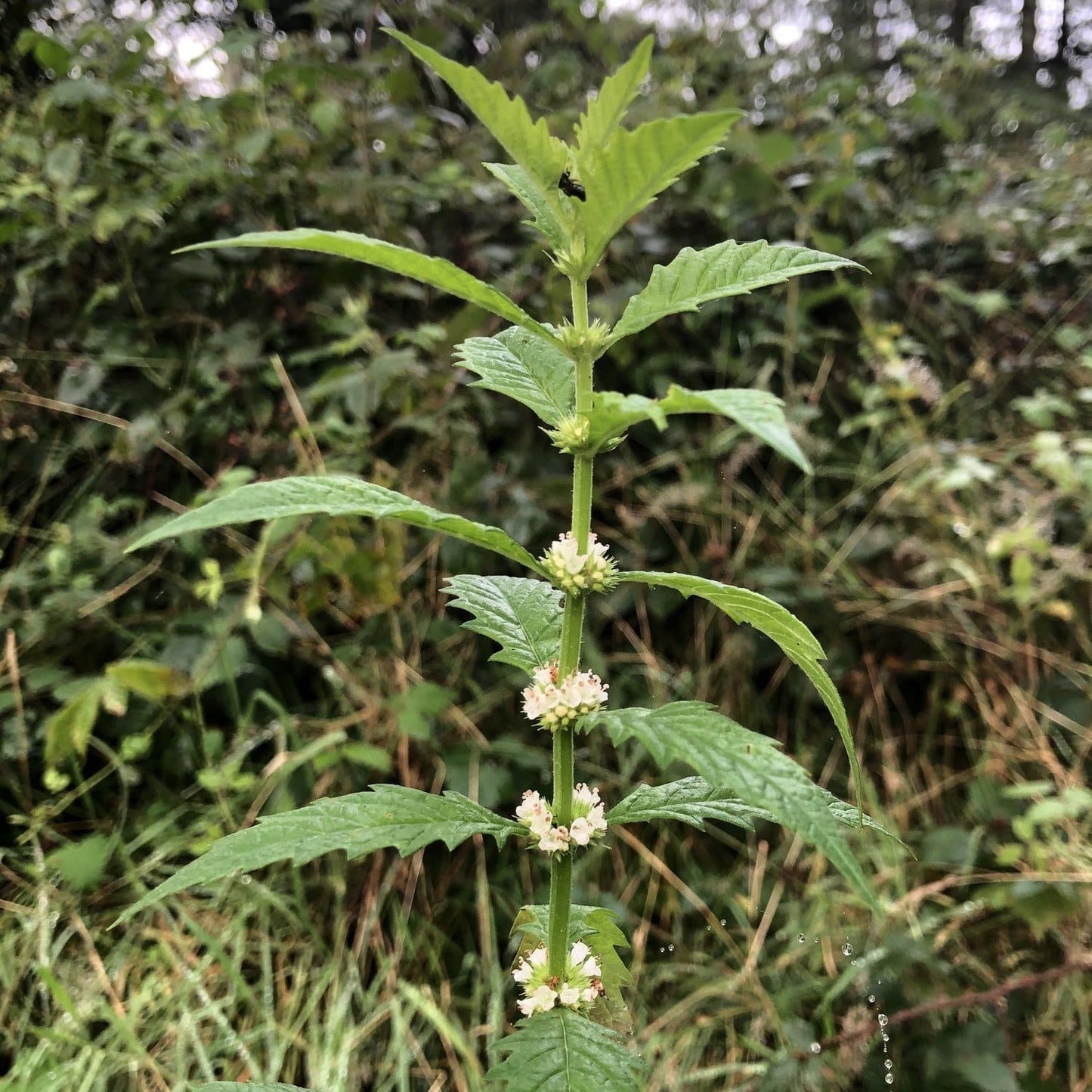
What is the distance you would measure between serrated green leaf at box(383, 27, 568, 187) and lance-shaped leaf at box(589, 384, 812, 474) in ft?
0.53

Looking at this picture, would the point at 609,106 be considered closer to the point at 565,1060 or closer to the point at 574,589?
the point at 574,589

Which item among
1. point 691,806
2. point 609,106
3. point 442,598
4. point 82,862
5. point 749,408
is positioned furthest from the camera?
point 442,598

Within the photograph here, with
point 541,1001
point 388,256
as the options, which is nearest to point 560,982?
point 541,1001

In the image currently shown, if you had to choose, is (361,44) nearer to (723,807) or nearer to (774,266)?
(774,266)

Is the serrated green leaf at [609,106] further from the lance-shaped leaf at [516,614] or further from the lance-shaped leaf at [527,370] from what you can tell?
the lance-shaped leaf at [516,614]

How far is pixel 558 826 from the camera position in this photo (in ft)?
1.98

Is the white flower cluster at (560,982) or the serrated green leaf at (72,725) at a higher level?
the serrated green leaf at (72,725)

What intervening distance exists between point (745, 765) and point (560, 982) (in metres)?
0.27

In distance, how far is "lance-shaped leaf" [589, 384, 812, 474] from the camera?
1.19 ft

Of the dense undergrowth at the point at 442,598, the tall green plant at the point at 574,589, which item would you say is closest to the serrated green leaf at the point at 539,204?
the tall green plant at the point at 574,589

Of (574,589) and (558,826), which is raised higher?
(574,589)

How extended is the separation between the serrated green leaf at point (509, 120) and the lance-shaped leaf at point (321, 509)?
0.24 meters

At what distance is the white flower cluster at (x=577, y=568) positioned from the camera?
1.92 ft

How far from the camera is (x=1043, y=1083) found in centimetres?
125
